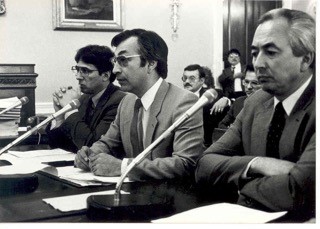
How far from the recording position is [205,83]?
13.5 feet

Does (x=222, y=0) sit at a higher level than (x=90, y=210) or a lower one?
higher

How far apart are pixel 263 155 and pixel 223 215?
0.30 metres

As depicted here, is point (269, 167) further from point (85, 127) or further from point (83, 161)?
point (85, 127)

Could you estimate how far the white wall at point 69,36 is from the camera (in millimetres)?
2582

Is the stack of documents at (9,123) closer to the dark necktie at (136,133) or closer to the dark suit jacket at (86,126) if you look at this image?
the dark suit jacket at (86,126)

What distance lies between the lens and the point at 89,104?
2.30 meters

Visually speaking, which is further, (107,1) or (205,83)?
(205,83)

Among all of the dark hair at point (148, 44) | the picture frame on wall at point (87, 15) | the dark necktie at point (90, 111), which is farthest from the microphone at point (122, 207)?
the picture frame on wall at point (87, 15)

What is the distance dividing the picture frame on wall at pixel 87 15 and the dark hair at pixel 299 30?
1.87 meters

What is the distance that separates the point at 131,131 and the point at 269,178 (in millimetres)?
688

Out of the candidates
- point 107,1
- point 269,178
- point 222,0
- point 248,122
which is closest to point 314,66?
point 248,122

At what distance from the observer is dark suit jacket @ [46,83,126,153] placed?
2008mm

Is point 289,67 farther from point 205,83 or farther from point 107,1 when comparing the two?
point 205,83

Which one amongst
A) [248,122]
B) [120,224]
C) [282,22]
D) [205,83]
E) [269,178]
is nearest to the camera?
[120,224]
